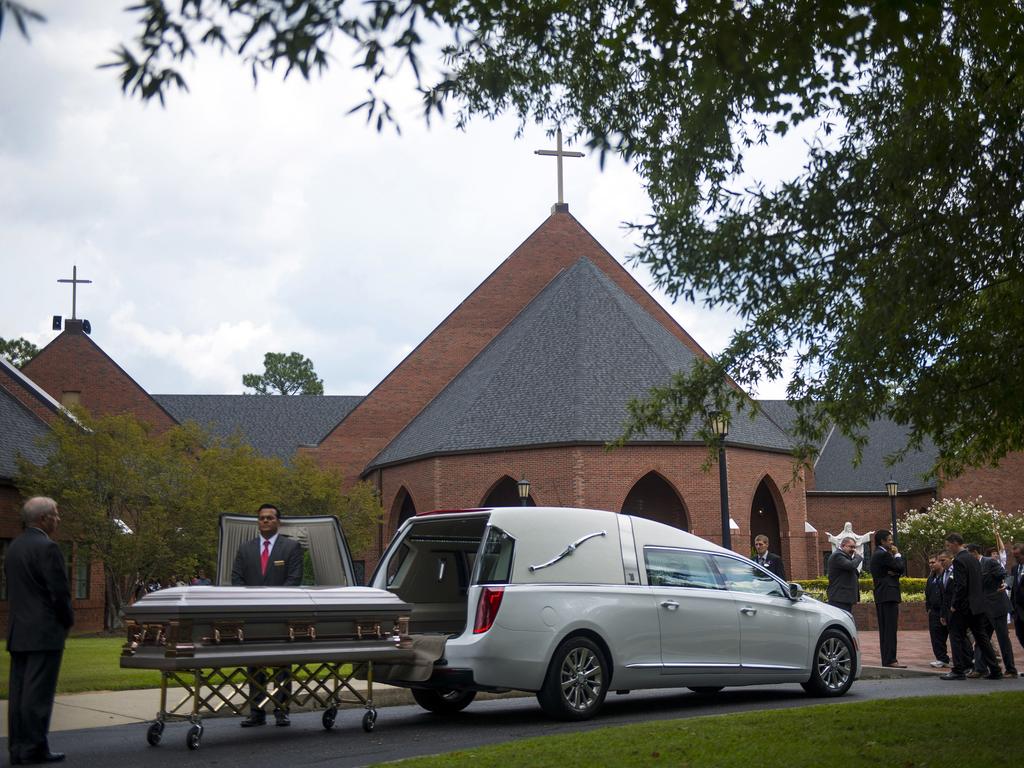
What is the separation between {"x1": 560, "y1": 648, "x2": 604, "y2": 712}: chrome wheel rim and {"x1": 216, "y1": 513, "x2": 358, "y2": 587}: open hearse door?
211 cm

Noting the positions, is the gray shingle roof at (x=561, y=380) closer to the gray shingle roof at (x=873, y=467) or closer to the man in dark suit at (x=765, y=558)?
the gray shingle roof at (x=873, y=467)

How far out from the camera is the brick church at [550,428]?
1478 inches

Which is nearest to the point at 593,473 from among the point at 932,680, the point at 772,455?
the point at 772,455

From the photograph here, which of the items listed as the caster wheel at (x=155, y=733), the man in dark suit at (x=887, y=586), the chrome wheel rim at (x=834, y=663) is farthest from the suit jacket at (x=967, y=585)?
the caster wheel at (x=155, y=733)

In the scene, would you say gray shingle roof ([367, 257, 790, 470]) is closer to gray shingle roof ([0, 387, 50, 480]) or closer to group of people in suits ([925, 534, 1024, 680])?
gray shingle roof ([0, 387, 50, 480])

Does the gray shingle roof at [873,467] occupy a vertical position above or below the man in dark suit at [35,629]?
above

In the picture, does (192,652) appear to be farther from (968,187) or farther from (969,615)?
(969,615)

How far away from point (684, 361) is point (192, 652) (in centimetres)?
3515

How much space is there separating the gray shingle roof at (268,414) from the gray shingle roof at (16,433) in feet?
81.1

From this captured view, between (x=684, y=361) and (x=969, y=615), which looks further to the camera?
(x=684, y=361)

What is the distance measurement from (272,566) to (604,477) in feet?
89.2

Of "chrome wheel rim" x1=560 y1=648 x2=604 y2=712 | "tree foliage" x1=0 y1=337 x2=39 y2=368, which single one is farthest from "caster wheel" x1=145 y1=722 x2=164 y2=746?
"tree foliage" x1=0 y1=337 x2=39 y2=368

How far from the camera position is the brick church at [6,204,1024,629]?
37.5 metres

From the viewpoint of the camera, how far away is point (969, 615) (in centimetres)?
1480
